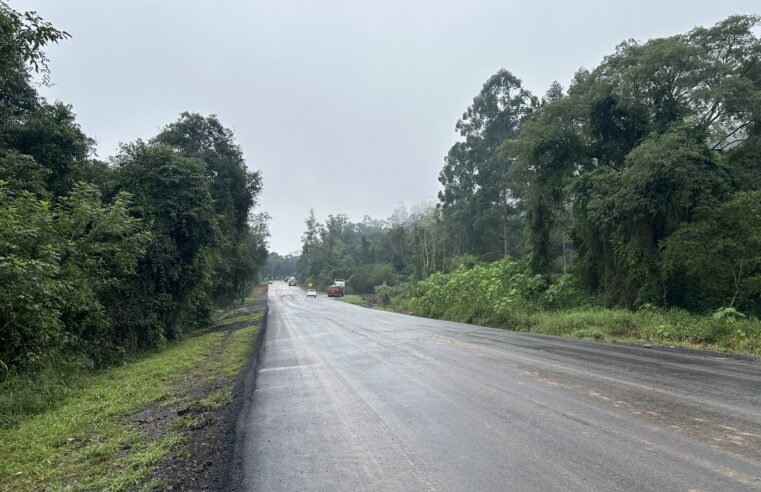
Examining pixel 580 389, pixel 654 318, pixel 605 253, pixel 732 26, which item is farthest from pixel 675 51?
pixel 580 389

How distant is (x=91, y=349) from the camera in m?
12.3

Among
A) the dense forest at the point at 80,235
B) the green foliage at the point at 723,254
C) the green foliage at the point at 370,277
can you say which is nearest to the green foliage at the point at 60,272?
the dense forest at the point at 80,235

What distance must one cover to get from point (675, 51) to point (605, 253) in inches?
327

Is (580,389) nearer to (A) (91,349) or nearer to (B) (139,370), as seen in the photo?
(B) (139,370)

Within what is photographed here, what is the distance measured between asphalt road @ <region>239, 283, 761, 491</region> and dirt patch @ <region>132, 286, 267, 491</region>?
0.25m

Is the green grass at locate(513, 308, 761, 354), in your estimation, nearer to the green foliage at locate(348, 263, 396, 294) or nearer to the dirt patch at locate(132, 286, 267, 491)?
the dirt patch at locate(132, 286, 267, 491)

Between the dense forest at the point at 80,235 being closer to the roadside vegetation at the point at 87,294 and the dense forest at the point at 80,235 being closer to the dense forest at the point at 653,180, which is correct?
the roadside vegetation at the point at 87,294

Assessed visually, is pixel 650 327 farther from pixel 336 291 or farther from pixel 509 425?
pixel 336 291

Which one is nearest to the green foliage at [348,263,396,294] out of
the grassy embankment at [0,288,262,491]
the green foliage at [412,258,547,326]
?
the green foliage at [412,258,547,326]

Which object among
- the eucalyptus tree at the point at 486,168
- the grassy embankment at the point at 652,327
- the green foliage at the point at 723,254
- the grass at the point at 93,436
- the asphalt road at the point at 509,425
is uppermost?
the eucalyptus tree at the point at 486,168

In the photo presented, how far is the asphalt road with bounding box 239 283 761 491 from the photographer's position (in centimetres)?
371

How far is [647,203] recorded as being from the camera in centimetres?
1552

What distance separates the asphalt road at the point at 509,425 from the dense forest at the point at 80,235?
188 inches

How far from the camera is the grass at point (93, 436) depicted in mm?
4355
